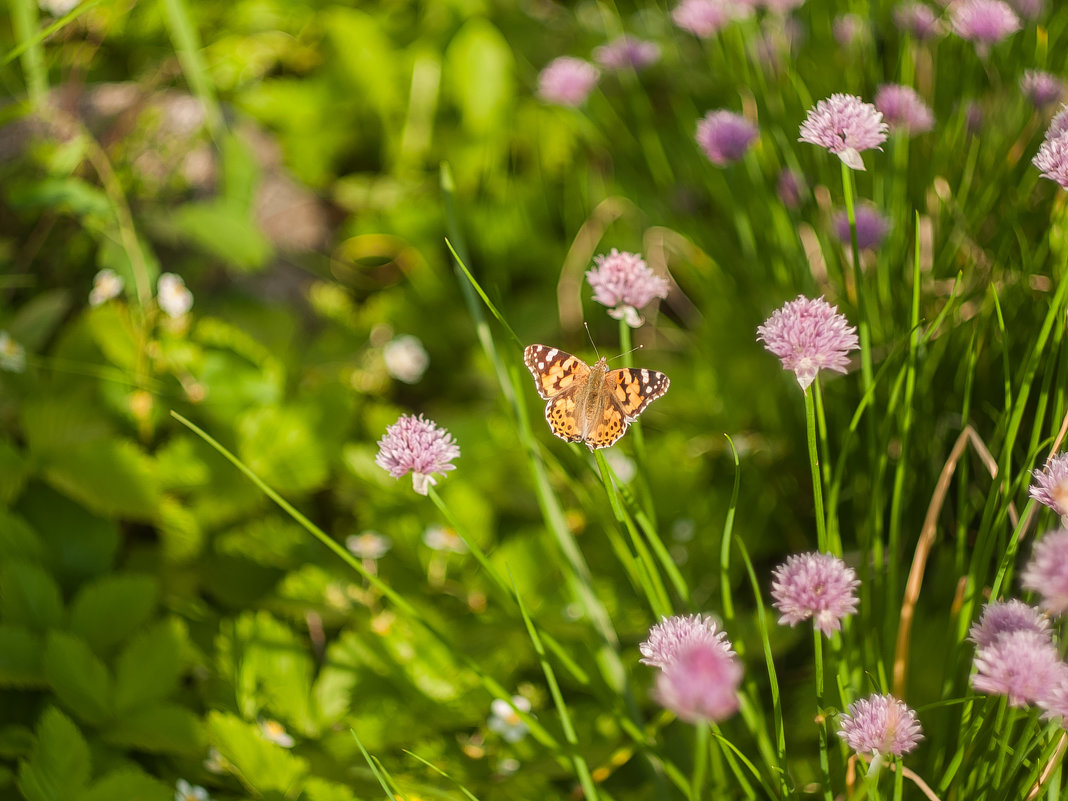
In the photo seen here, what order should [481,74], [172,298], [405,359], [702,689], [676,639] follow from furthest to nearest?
[481,74] → [405,359] → [172,298] → [676,639] → [702,689]

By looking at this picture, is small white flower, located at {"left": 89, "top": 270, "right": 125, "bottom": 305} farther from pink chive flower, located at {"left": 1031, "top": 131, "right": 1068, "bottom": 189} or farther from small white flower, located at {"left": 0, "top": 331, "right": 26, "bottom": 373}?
pink chive flower, located at {"left": 1031, "top": 131, "right": 1068, "bottom": 189}

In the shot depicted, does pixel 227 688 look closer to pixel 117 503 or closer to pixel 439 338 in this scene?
pixel 117 503

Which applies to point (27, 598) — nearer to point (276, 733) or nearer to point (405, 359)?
point (276, 733)

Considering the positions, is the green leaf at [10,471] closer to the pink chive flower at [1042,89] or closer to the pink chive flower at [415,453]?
the pink chive flower at [415,453]

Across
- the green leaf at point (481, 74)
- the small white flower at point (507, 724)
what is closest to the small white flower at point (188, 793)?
the small white flower at point (507, 724)

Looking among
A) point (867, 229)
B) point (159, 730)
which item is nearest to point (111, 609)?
point (159, 730)

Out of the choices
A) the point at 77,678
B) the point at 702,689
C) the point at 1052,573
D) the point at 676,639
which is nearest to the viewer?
the point at 702,689

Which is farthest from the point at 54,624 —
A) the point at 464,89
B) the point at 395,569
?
the point at 464,89
